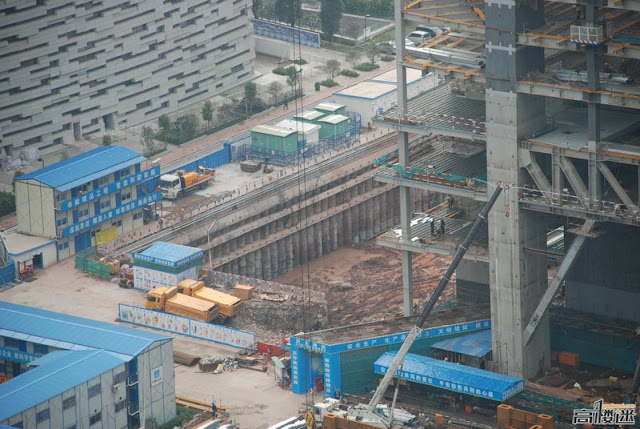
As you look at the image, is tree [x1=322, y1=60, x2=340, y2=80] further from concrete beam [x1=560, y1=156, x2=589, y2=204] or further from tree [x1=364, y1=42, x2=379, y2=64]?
concrete beam [x1=560, y1=156, x2=589, y2=204]

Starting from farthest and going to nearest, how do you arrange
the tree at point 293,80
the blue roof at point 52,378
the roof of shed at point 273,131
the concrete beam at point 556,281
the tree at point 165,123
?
the tree at point 293,80 → the tree at point 165,123 → the roof of shed at point 273,131 → the concrete beam at point 556,281 → the blue roof at point 52,378

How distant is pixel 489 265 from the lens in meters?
123

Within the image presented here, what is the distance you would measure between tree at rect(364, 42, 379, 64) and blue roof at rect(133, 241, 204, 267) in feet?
182

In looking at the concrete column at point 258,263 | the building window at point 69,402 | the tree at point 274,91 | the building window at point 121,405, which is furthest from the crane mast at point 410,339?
the tree at point 274,91

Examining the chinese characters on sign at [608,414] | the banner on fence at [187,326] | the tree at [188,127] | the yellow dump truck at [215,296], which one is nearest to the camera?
the chinese characters on sign at [608,414]

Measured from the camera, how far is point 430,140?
13312cm

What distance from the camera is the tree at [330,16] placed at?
644 ft

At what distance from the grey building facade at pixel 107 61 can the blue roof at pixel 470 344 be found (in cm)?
5781

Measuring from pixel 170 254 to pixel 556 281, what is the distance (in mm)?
33512

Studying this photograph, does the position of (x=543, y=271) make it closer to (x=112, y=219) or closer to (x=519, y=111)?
(x=519, y=111)

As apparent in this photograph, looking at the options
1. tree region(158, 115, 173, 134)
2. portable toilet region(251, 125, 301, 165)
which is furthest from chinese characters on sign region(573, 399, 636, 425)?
tree region(158, 115, 173, 134)

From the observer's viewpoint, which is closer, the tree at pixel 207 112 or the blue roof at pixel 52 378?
the blue roof at pixel 52 378

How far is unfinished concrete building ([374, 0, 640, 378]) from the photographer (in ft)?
380

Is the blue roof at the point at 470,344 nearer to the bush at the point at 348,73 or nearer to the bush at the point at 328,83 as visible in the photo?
the bush at the point at 328,83
